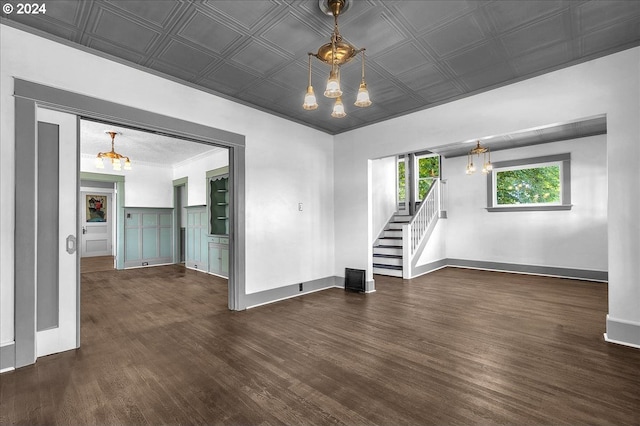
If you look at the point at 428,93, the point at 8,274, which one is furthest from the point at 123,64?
the point at 428,93

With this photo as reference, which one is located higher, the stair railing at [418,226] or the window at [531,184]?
the window at [531,184]

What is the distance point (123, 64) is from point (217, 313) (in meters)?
3.24

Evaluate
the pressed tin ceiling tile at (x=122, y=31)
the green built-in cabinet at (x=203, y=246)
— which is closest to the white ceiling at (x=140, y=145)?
the green built-in cabinet at (x=203, y=246)

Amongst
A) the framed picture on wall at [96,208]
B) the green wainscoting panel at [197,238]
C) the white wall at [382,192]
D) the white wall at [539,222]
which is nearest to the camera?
the white wall at [539,222]

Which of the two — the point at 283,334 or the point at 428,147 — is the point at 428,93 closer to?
the point at 428,147

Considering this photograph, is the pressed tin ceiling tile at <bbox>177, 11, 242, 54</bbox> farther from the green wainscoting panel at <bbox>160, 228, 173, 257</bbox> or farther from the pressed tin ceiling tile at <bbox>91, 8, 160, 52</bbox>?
the green wainscoting panel at <bbox>160, 228, 173, 257</bbox>

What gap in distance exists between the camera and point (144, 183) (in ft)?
27.7

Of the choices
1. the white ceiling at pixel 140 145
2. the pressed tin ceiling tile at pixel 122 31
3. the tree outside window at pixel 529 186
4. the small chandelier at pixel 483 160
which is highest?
the pressed tin ceiling tile at pixel 122 31

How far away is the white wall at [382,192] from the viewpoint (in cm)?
783

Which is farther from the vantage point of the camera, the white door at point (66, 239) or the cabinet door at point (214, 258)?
the cabinet door at point (214, 258)

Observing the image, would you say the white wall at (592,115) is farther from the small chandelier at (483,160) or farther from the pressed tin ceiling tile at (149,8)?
the pressed tin ceiling tile at (149,8)

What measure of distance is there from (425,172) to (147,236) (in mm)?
8569

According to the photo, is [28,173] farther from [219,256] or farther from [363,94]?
[219,256]

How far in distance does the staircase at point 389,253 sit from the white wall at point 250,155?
68.1 inches
